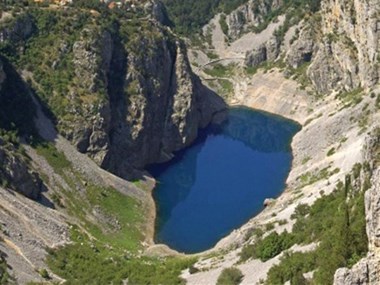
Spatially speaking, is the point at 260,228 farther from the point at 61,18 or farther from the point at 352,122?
the point at 61,18

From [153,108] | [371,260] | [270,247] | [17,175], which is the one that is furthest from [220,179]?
[371,260]

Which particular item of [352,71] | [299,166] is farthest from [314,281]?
[352,71]

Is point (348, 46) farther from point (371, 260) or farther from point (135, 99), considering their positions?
point (371, 260)

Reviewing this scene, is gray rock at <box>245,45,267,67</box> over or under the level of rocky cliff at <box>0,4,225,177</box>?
over

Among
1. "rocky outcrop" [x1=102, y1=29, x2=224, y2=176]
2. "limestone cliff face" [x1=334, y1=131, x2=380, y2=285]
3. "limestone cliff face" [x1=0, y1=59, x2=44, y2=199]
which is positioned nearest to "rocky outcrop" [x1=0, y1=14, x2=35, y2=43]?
"rocky outcrop" [x1=102, y1=29, x2=224, y2=176]

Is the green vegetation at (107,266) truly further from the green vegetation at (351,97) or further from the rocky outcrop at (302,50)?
the rocky outcrop at (302,50)

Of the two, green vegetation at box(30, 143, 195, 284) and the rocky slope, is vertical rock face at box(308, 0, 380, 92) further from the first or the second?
green vegetation at box(30, 143, 195, 284)
